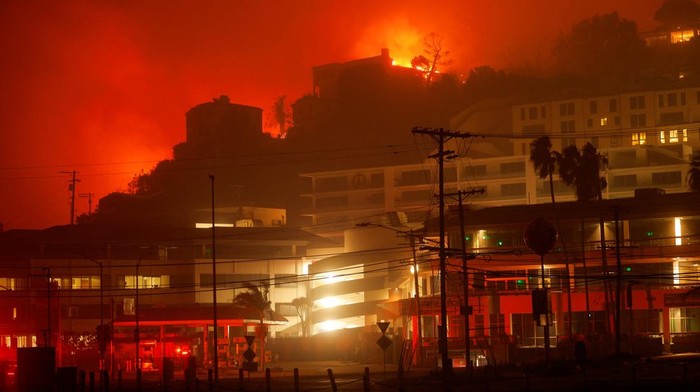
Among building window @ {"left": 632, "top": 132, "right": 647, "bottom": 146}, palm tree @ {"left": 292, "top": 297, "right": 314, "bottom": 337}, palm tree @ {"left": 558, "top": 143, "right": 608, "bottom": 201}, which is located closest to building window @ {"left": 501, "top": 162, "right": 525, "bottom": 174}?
building window @ {"left": 632, "top": 132, "right": 647, "bottom": 146}

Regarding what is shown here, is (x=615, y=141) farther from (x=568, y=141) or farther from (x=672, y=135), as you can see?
(x=672, y=135)

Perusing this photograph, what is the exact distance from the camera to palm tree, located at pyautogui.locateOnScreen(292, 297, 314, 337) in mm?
118500

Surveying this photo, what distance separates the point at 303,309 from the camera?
11956cm

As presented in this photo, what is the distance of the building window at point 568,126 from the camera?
145 meters

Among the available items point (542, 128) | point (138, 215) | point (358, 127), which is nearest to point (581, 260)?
point (542, 128)

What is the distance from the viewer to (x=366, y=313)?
4299 inches

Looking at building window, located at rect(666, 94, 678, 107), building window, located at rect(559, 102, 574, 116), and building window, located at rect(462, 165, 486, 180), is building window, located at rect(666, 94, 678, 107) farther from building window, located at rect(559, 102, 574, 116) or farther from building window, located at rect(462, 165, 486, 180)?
building window, located at rect(462, 165, 486, 180)

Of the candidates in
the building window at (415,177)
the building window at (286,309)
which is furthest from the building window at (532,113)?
the building window at (286,309)

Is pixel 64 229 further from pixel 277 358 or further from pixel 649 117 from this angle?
pixel 649 117

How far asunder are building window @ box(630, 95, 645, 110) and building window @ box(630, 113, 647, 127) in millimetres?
1223

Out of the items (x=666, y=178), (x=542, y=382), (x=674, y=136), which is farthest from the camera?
(x=674, y=136)

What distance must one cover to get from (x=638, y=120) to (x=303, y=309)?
2221 inches

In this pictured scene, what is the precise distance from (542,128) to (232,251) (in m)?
50.5

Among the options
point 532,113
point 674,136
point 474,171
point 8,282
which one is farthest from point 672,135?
point 8,282
